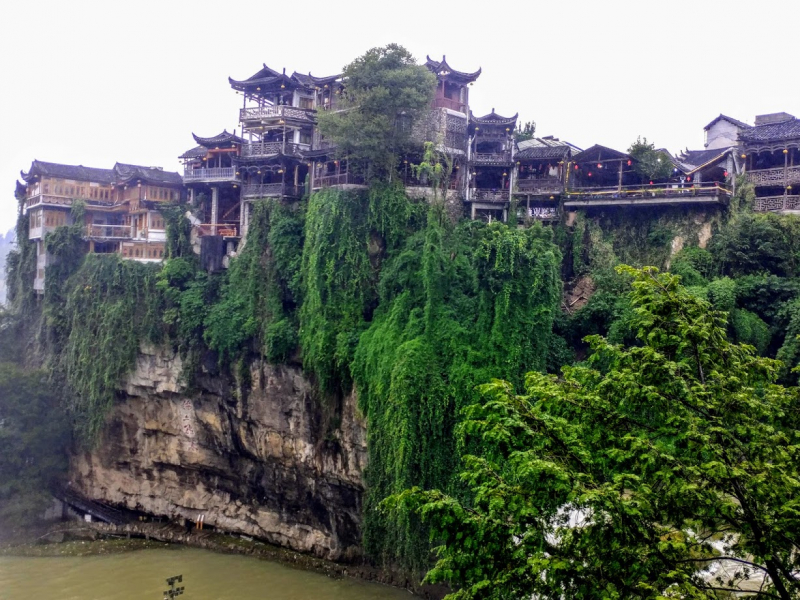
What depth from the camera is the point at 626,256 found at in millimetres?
27844

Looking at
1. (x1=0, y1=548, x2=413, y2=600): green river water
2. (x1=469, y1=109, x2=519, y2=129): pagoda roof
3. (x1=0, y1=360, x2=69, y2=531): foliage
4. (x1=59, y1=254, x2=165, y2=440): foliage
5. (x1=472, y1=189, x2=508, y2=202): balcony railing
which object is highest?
(x1=469, y1=109, x2=519, y2=129): pagoda roof

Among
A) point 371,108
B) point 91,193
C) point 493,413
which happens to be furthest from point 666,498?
point 91,193

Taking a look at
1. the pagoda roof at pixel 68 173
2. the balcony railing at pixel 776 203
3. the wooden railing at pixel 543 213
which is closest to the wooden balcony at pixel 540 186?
the wooden railing at pixel 543 213

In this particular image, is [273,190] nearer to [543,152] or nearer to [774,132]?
[543,152]

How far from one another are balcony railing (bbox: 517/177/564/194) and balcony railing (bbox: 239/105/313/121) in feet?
33.8

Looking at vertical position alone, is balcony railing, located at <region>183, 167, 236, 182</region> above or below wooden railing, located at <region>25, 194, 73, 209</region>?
above

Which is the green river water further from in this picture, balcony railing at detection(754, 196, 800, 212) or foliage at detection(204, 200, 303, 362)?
balcony railing at detection(754, 196, 800, 212)

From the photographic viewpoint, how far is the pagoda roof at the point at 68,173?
127 feet

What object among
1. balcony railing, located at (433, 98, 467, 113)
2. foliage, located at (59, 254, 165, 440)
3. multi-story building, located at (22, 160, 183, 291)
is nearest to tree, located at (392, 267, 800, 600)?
balcony railing, located at (433, 98, 467, 113)

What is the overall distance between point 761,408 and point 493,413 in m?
3.13

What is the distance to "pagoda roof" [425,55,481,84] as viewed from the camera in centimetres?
3039

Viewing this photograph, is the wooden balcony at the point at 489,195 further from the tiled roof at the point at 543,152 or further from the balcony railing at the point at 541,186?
the tiled roof at the point at 543,152

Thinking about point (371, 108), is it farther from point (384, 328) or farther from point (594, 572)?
point (594, 572)

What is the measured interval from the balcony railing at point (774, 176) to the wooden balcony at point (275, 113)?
1839 centimetres
